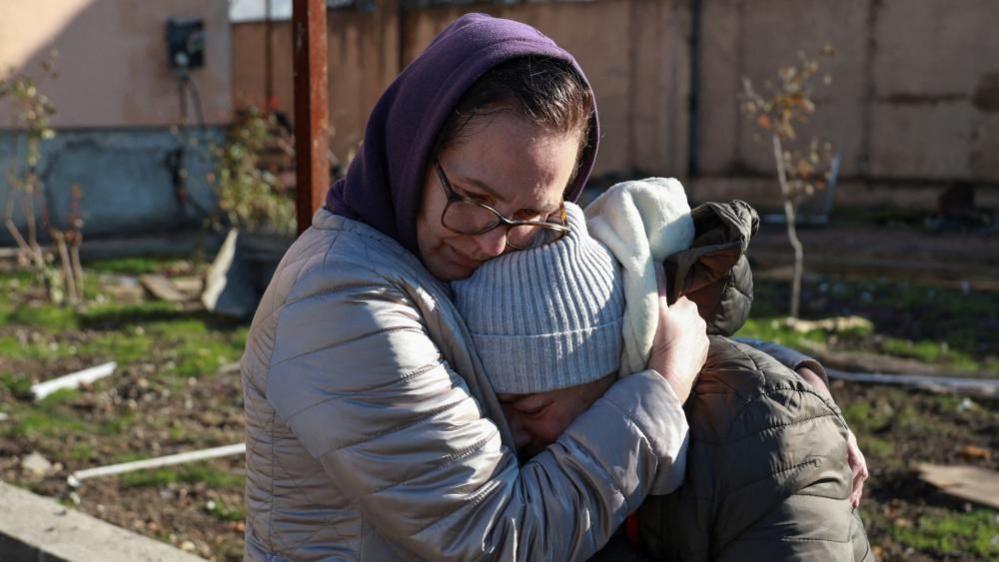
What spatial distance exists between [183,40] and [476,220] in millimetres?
12381

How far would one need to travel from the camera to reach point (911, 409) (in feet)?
19.9

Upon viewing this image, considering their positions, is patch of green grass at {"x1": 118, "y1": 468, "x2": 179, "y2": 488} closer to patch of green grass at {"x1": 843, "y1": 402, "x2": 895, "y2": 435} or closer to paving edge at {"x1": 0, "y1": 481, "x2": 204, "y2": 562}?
paving edge at {"x1": 0, "y1": 481, "x2": 204, "y2": 562}

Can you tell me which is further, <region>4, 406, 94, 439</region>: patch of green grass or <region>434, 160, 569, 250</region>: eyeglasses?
<region>4, 406, 94, 439</region>: patch of green grass

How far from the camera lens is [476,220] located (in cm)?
220

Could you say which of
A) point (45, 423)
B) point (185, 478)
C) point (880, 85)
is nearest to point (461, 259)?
point (185, 478)

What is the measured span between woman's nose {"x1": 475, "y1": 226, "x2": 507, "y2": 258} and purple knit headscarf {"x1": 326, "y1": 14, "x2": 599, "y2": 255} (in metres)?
0.13

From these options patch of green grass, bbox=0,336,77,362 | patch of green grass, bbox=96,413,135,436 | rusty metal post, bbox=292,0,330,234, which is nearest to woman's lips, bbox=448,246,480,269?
rusty metal post, bbox=292,0,330,234

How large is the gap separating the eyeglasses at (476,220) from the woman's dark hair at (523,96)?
85 mm

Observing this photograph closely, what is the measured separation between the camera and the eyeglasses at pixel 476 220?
2.19 m

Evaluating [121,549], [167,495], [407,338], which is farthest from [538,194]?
[167,495]

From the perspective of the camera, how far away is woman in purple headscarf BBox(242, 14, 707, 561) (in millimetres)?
2057

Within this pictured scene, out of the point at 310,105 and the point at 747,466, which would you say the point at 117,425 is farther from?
the point at 747,466

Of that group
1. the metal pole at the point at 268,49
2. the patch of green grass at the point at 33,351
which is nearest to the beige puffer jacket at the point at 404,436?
the patch of green grass at the point at 33,351

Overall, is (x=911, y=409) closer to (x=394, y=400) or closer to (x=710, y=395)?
(x=710, y=395)
